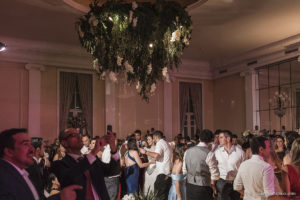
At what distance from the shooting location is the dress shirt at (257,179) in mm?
2850

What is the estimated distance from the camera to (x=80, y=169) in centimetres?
277

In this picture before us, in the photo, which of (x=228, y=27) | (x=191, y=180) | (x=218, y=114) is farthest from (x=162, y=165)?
(x=218, y=114)

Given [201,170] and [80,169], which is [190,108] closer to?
[201,170]

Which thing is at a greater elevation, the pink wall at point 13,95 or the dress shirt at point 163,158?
the pink wall at point 13,95

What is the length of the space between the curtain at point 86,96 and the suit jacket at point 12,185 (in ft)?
32.6

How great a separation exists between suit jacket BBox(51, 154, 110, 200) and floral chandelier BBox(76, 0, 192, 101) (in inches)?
59.3

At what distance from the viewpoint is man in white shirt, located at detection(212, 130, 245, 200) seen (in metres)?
5.13

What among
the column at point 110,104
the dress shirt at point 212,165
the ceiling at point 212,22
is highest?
the ceiling at point 212,22

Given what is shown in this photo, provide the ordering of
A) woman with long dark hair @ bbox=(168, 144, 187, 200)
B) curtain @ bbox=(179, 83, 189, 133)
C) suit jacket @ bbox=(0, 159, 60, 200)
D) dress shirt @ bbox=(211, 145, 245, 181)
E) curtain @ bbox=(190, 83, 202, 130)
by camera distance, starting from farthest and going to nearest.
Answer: curtain @ bbox=(190, 83, 202, 130)
curtain @ bbox=(179, 83, 189, 133)
woman with long dark hair @ bbox=(168, 144, 187, 200)
dress shirt @ bbox=(211, 145, 245, 181)
suit jacket @ bbox=(0, 159, 60, 200)

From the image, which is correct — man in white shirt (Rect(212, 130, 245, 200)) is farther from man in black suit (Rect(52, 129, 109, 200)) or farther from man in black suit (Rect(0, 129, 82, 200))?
man in black suit (Rect(0, 129, 82, 200))

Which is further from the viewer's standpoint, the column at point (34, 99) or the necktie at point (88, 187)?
the column at point (34, 99)

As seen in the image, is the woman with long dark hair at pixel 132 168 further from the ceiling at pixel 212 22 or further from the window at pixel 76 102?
the window at pixel 76 102

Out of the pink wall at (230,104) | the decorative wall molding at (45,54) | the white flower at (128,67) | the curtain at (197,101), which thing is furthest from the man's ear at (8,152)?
the curtain at (197,101)

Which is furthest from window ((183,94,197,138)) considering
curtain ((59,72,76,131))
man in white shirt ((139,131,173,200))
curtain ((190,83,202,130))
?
man in white shirt ((139,131,173,200))
